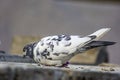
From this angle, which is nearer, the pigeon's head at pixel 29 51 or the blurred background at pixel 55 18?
the pigeon's head at pixel 29 51

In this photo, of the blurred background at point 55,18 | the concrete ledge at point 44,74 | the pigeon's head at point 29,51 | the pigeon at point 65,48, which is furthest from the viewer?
the blurred background at point 55,18

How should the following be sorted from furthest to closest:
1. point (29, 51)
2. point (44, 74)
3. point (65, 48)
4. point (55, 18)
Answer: point (55, 18), point (29, 51), point (65, 48), point (44, 74)

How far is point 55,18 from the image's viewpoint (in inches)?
209

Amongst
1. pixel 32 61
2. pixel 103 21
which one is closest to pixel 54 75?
pixel 32 61

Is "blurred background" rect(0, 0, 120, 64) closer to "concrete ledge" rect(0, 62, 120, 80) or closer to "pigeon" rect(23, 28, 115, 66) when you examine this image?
"pigeon" rect(23, 28, 115, 66)

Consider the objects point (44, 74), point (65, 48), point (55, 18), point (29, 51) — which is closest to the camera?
point (44, 74)

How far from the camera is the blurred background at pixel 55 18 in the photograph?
17.1 ft

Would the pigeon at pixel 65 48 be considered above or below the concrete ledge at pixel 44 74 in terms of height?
above

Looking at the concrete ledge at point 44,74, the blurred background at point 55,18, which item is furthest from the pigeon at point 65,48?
the blurred background at point 55,18

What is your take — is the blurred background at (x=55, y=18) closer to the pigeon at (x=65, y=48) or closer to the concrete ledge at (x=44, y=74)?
the pigeon at (x=65, y=48)

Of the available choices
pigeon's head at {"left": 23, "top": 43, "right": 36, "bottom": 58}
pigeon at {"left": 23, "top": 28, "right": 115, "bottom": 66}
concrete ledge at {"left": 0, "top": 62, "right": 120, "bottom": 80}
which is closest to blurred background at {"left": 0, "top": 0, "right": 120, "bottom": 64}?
pigeon's head at {"left": 23, "top": 43, "right": 36, "bottom": 58}

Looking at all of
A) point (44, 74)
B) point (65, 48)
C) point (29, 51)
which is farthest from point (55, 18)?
point (44, 74)

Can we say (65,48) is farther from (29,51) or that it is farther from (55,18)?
(55,18)

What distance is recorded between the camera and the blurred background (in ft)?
17.1
